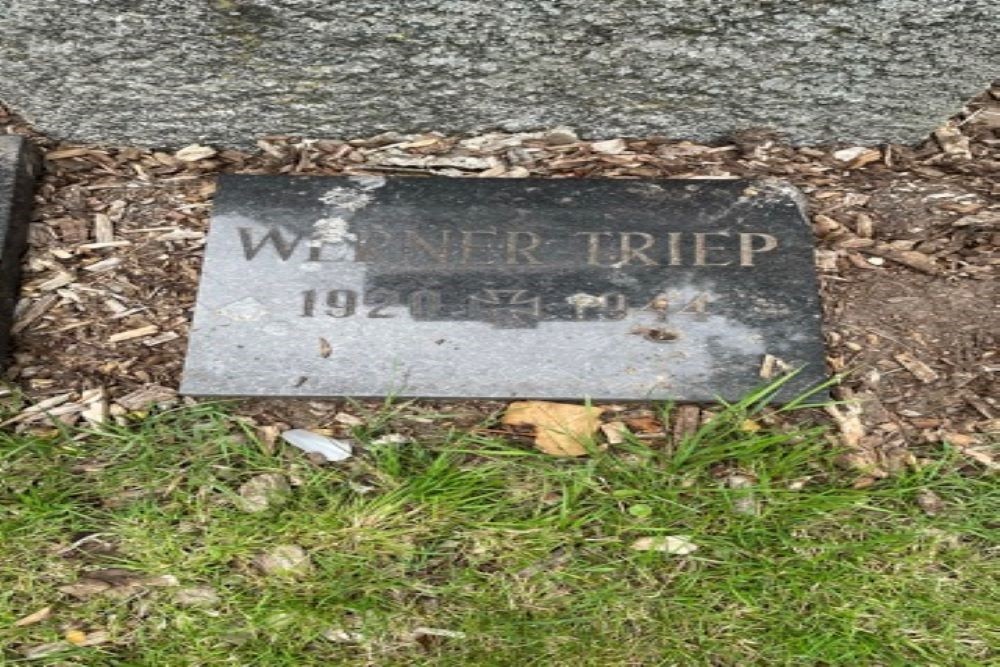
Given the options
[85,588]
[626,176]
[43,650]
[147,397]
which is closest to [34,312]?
[147,397]

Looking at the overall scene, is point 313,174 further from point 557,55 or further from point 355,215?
point 557,55

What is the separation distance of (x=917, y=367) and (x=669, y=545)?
71 cm

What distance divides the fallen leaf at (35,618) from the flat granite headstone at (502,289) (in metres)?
0.53

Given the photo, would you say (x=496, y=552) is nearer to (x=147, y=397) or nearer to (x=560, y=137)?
(x=147, y=397)

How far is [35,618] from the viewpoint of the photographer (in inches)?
78.8

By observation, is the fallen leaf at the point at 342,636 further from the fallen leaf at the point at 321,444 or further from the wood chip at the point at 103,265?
the wood chip at the point at 103,265

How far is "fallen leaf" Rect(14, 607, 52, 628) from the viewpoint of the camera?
2.00 metres

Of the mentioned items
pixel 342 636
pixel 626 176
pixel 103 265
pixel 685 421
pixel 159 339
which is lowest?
pixel 342 636

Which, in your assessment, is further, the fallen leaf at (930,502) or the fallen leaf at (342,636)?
the fallen leaf at (930,502)

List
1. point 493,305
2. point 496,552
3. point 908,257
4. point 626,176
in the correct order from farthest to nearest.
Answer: point 626,176, point 908,257, point 493,305, point 496,552

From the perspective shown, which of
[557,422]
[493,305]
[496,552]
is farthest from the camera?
[493,305]

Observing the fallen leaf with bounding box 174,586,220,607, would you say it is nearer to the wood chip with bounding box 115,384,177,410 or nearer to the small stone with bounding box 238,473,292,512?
the small stone with bounding box 238,473,292,512

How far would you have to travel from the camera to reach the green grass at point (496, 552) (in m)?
1.97

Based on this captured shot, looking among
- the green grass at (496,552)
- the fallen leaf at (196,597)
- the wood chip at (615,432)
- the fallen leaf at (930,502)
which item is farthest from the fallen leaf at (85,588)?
the fallen leaf at (930,502)
